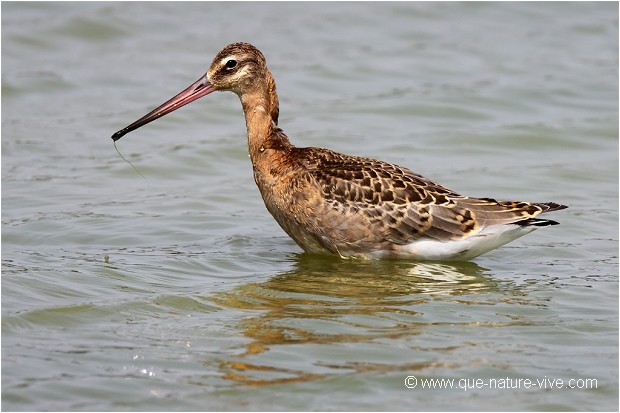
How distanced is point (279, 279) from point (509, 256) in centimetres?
232

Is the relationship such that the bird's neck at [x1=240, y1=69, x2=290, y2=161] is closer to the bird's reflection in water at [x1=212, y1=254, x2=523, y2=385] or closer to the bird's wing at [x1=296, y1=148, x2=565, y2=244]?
the bird's wing at [x1=296, y1=148, x2=565, y2=244]

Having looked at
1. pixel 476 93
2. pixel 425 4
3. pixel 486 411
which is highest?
pixel 425 4

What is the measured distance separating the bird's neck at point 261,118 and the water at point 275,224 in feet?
3.21

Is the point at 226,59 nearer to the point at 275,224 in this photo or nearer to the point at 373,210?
the point at 373,210

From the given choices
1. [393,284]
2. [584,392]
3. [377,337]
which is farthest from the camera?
[393,284]

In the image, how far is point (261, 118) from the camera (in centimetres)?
1043

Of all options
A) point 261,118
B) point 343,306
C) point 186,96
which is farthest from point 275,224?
point 343,306

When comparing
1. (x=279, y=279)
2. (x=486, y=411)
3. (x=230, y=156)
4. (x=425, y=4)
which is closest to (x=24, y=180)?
(x=230, y=156)

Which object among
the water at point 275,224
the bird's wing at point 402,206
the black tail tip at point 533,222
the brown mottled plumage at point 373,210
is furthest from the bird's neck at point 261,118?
the black tail tip at point 533,222

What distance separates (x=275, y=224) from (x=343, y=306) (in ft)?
9.82

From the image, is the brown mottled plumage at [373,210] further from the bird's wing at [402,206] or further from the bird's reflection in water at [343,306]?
the bird's reflection in water at [343,306]

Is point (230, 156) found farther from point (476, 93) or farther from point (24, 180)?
point (476, 93)

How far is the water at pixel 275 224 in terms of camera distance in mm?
7383

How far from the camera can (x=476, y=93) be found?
16172 millimetres
